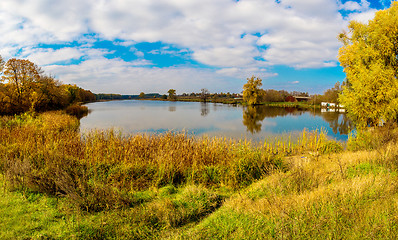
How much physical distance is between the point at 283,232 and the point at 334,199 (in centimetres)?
155

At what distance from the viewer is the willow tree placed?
15.0 metres

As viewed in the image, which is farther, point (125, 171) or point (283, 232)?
point (125, 171)

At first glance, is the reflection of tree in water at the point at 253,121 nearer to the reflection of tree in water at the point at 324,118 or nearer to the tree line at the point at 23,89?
the reflection of tree in water at the point at 324,118

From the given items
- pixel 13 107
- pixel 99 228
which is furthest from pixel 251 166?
pixel 13 107

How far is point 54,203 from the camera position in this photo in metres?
4.68

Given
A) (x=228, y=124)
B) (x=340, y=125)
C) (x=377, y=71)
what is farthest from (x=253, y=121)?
(x=377, y=71)

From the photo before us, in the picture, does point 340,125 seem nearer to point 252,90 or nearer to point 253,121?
point 253,121

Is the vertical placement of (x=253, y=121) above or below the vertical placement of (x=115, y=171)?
above

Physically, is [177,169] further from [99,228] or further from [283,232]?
[283,232]

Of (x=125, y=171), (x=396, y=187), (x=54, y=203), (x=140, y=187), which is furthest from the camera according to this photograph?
(x=125, y=171)

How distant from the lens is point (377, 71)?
1494cm

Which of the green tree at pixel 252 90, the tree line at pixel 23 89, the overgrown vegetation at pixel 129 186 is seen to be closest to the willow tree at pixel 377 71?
the overgrown vegetation at pixel 129 186

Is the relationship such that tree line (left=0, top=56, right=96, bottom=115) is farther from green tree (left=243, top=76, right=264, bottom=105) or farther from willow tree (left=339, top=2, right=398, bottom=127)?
green tree (left=243, top=76, right=264, bottom=105)

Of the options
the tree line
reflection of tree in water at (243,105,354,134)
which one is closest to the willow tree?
reflection of tree in water at (243,105,354,134)
